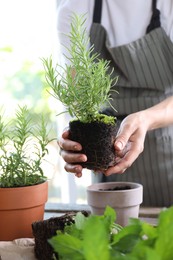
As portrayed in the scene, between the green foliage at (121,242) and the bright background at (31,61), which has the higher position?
the bright background at (31,61)

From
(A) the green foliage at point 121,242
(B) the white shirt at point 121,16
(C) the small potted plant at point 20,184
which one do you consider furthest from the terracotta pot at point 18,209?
(B) the white shirt at point 121,16

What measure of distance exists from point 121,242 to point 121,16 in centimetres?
140

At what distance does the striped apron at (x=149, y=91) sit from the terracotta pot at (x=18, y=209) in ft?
2.11

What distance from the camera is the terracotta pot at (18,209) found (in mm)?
1169

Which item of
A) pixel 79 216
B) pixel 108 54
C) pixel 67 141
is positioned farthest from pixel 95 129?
pixel 108 54

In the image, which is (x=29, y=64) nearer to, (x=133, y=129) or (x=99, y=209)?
(x=133, y=129)

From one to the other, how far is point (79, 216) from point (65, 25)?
123 centimetres

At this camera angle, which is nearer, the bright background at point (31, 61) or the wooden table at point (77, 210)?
the wooden table at point (77, 210)

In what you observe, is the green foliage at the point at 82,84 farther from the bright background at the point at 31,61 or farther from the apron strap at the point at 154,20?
the bright background at the point at 31,61

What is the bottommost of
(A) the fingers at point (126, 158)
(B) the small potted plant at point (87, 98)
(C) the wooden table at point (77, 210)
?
(C) the wooden table at point (77, 210)

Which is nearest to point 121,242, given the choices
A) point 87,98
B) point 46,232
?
point 46,232

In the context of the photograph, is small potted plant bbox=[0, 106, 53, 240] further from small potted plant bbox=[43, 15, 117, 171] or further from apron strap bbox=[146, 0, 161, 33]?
apron strap bbox=[146, 0, 161, 33]

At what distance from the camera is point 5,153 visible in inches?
48.4

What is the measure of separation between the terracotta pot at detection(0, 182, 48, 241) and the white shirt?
30.4 inches
